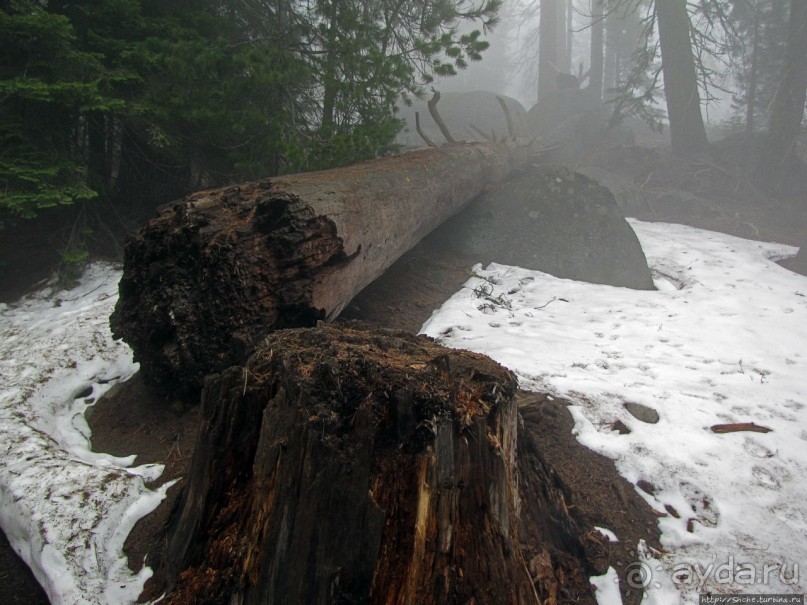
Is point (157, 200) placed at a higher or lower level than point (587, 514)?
higher

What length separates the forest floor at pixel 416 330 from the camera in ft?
9.97

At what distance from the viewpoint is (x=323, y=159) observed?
6.39 metres

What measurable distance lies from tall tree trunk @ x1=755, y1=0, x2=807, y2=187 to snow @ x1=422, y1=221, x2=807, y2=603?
6.14m

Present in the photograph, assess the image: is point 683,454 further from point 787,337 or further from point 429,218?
point 429,218

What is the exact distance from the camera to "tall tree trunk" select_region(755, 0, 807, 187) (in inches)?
484

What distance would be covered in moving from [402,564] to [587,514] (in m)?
1.63

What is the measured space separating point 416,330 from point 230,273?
8.20ft

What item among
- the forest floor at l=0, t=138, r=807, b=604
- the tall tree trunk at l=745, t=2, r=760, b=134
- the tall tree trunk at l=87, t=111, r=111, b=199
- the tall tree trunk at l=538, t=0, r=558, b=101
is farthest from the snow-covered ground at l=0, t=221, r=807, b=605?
the tall tree trunk at l=538, t=0, r=558, b=101

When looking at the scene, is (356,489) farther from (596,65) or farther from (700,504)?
(596,65)

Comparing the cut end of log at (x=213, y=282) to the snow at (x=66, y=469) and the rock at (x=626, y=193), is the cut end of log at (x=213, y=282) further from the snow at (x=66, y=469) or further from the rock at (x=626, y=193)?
the rock at (x=626, y=193)

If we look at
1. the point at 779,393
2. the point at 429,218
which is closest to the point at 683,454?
the point at 779,393

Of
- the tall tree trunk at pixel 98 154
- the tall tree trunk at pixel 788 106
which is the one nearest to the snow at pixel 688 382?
the tall tree trunk at pixel 98 154

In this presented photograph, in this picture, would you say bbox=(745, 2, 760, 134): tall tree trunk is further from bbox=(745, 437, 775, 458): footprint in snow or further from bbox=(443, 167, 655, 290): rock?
bbox=(745, 437, 775, 458): footprint in snow

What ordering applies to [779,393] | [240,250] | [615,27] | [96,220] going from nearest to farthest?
1. [240,250]
2. [779,393]
3. [96,220]
4. [615,27]
